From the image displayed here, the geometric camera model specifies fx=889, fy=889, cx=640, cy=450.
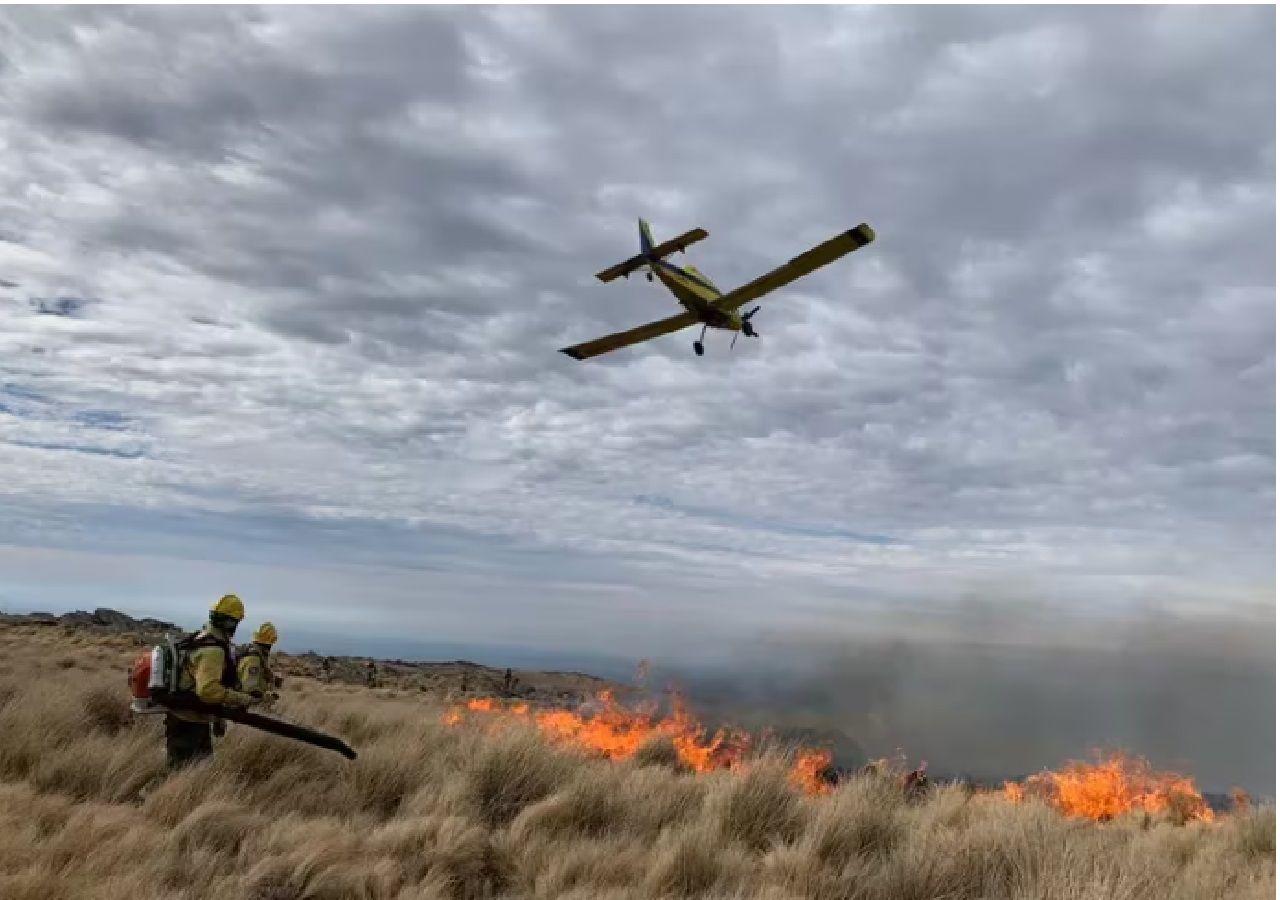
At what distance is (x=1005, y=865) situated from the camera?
6.96 m

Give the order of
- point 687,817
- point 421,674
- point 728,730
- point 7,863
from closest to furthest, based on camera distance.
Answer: point 7,863 → point 687,817 → point 728,730 → point 421,674

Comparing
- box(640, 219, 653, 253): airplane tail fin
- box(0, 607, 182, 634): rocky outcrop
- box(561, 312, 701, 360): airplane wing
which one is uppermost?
box(640, 219, 653, 253): airplane tail fin

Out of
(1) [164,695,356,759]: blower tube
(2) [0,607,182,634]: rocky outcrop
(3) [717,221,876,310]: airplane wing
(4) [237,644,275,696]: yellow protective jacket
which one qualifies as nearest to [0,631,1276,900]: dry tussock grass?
(1) [164,695,356,759]: blower tube

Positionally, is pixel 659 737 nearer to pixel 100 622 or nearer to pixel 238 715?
pixel 238 715

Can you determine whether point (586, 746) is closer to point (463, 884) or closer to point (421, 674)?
point (463, 884)

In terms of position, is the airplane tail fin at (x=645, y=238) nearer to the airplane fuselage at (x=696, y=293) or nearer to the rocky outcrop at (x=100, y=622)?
the airplane fuselage at (x=696, y=293)

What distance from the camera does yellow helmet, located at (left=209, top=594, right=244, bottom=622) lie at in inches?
322

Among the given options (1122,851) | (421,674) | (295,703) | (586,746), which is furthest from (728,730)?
(421,674)

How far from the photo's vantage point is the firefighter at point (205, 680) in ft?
25.9

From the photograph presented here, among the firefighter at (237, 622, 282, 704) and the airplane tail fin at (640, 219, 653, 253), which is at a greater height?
the airplane tail fin at (640, 219, 653, 253)

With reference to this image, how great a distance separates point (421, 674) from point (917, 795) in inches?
1880

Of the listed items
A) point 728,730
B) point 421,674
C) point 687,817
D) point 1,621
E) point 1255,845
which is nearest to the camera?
point 687,817

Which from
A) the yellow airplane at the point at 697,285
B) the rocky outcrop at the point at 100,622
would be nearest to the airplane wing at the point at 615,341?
the yellow airplane at the point at 697,285

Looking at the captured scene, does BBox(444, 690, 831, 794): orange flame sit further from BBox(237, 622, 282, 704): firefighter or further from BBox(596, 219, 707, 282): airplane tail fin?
BBox(596, 219, 707, 282): airplane tail fin
